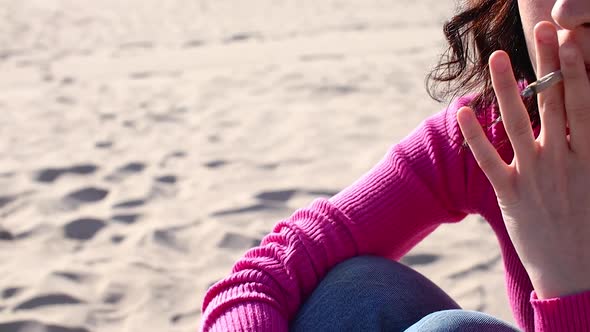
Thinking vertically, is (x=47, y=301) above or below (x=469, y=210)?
below

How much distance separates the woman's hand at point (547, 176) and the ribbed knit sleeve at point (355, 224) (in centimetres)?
27

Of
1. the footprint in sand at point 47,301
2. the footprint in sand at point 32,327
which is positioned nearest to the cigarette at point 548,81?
the footprint in sand at point 32,327

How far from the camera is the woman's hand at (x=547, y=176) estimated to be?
1339 mm

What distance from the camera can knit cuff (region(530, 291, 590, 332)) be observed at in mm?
1362

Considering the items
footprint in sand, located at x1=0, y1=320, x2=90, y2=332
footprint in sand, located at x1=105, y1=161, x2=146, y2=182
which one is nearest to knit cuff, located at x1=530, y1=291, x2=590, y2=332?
footprint in sand, located at x1=0, y1=320, x2=90, y2=332

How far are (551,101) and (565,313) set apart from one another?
337mm

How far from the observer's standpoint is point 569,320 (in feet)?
4.52

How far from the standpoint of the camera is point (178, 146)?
Result: 4633 millimetres

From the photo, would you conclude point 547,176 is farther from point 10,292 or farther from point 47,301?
point 10,292

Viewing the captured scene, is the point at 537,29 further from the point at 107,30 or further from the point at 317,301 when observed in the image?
the point at 107,30

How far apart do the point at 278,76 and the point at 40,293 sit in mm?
3468

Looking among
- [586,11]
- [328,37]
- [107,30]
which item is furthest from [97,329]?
[107,30]

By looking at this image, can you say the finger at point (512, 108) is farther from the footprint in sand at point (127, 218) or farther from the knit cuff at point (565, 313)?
the footprint in sand at point (127, 218)

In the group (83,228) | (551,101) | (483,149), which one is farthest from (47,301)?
(551,101)
